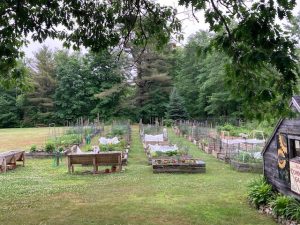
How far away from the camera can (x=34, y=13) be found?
7.51 m

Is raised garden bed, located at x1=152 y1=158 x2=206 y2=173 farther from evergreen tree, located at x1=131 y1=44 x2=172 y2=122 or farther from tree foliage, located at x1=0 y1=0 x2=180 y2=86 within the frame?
evergreen tree, located at x1=131 y1=44 x2=172 y2=122

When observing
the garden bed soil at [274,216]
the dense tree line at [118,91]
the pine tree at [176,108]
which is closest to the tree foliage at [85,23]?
the garden bed soil at [274,216]

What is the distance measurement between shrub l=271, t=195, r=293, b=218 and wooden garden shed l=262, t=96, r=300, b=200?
24 centimetres

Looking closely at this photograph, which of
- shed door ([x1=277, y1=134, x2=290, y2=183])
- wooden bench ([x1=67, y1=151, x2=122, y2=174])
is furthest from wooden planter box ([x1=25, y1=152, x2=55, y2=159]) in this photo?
shed door ([x1=277, y1=134, x2=290, y2=183])

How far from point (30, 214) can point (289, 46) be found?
7.76 meters

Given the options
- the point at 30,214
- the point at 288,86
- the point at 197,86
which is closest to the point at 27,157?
the point at 30,214

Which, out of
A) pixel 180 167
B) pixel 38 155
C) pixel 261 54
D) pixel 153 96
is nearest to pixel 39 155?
pixel 38 155

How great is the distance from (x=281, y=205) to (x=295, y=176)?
782 millimetres

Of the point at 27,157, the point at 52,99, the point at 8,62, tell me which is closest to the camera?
the point at 8,62

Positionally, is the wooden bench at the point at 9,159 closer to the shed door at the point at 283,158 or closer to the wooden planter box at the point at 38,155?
the wooden planter box at the point at 38,155

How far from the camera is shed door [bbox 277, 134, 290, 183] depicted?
30.7 ft

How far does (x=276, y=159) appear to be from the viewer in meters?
10.1

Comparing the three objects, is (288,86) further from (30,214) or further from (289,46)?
(30,214)

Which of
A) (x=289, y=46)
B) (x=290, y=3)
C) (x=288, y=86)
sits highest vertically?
(x=290, y=3)
